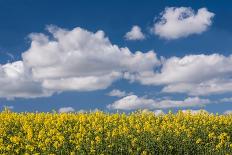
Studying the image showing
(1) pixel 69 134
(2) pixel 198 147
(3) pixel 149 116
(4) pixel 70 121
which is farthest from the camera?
(3) pixel 149 116

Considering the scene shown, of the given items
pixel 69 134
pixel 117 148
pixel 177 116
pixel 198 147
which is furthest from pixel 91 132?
pixel 177 116

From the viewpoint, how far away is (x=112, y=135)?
19.0 m

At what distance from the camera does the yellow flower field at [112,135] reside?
18.1 metres

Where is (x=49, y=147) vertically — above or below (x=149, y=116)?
below

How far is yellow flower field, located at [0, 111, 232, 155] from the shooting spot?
1808 cm

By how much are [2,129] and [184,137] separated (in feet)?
Result: 24.0

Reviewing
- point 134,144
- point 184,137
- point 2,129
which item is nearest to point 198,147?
point 184,137

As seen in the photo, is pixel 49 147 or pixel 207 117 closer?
pixel 49 147

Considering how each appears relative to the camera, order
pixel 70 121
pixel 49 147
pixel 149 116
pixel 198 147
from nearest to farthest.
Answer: pixel 49 147 → pixel 198 147 → pixel 70 121 → pixel 149 116

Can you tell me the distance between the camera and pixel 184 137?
19719 millimetres

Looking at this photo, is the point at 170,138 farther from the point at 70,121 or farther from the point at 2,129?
the point at 2,129

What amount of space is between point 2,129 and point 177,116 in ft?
29.5

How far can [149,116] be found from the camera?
2478cm

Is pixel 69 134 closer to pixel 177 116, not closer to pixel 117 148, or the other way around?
pixel 117 148
